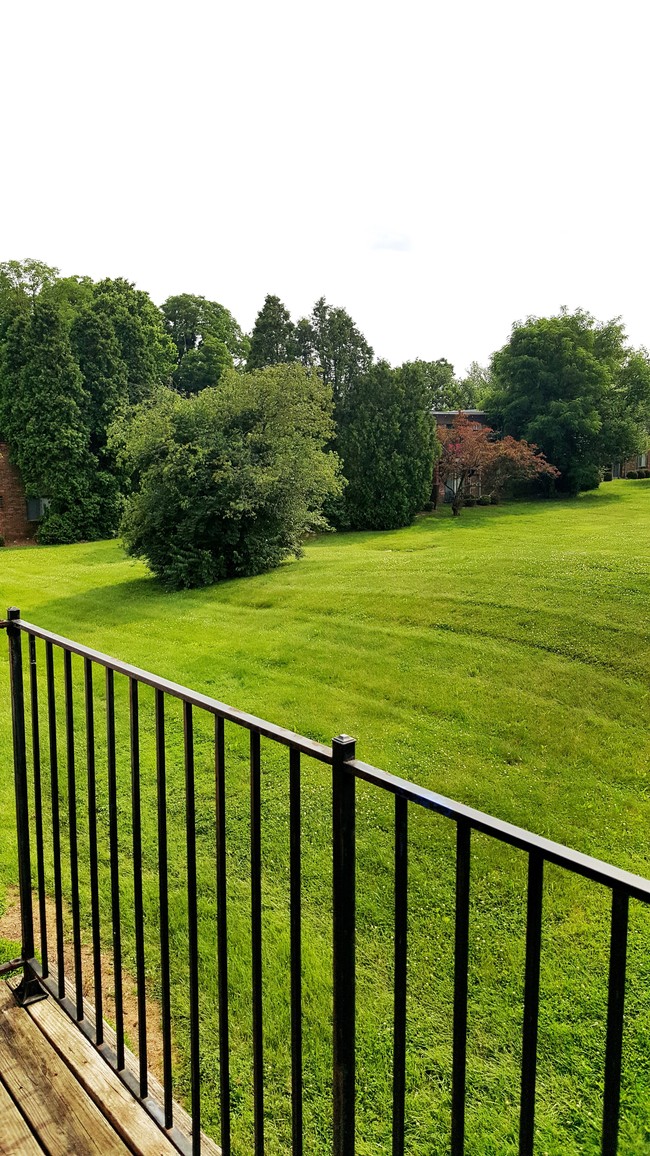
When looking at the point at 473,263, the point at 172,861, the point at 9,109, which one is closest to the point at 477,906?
the point at 172,861

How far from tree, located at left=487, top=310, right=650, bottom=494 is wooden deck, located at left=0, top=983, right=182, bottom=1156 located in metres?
25.4

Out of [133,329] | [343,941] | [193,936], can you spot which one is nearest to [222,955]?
[193,936]

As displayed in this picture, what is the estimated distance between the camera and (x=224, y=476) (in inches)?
434

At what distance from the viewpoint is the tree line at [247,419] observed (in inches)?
449

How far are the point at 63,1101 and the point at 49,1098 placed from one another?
38 mm

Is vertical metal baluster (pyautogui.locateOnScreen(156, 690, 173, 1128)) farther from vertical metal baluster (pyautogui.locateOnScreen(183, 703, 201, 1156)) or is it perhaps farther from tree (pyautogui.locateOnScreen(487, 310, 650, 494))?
tree (pyautogui.locateOnScreen(487, 310, 650, 494))

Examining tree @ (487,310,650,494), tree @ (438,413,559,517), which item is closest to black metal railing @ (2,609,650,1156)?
tree @ (438,413,559,517)

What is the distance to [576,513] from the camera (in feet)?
68.8

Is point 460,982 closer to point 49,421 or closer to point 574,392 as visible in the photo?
point 49,421

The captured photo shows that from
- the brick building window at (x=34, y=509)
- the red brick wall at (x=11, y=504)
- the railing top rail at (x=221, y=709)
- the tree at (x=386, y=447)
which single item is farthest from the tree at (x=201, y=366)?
the railing top rail at (x=221, y=709)

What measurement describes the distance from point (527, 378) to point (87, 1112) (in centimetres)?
2782

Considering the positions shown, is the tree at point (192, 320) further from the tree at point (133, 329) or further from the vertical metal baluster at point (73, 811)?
the vertical metal baluster at point (73, 811)

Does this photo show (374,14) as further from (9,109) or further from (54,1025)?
(54,1025)

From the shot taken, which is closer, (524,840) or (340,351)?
(524,840)
